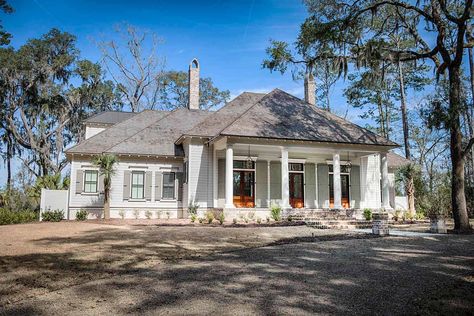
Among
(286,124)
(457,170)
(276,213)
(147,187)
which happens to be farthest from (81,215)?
(457,170)

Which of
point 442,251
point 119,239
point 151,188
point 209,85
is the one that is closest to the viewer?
point 442,251

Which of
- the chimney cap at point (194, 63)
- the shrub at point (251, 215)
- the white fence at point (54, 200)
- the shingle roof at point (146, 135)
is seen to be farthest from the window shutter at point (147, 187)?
the chimney cap at point (194, 63)

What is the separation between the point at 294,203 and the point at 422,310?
1663 centimetres

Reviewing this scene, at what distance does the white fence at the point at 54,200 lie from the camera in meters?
19.5

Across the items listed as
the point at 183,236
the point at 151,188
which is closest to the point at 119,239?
the point at 183,236

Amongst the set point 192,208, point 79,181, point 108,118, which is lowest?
point 192,208

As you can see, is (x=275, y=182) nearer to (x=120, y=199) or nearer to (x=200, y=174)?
(x=200, y=174)

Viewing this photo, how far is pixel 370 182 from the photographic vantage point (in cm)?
2253

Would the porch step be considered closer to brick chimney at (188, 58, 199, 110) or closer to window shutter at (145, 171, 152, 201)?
window shutter at (145, 171, 152, 201)

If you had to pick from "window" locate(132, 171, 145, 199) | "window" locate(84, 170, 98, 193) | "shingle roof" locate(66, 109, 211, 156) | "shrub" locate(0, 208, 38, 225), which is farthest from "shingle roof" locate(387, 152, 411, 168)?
"shrub" locate(0, 208, 38, 225)

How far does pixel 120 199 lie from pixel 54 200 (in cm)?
319

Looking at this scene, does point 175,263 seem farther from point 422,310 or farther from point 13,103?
point 13,103

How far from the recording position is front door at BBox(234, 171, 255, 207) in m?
20.2

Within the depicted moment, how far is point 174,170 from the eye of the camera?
21391 mm
